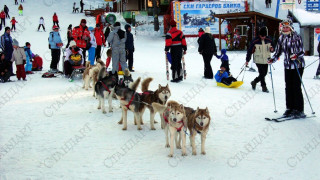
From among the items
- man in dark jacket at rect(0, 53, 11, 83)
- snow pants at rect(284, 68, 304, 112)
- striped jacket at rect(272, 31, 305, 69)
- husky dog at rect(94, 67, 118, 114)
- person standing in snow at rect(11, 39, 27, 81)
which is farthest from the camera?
man in dark jacket at rect(0, 53, 11, 83)

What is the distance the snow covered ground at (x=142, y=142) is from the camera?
3.95 metres

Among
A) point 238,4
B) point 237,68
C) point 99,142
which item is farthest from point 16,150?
point 238,4

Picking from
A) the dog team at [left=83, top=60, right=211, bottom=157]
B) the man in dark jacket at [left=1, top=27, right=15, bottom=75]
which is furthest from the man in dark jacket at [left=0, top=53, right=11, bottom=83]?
the dog team at [left=83, top=60, right=211, bottom=157]

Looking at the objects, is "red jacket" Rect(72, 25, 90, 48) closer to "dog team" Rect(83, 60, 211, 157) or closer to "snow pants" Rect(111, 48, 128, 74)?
"snow pants" Rect(111, 48, 128, 74)

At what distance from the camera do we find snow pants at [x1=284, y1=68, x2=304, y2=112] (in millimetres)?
6184

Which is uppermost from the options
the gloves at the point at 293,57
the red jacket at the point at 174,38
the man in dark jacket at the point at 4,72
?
the red jacket at the point at 174,38

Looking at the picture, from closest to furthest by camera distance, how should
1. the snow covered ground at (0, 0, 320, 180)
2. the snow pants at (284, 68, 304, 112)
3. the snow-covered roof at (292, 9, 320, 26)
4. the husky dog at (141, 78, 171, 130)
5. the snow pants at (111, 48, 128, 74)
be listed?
1. the snow covered ground at (0, 0, 320, 180)
2. the husky dog at (141, 78, 171, 130)
3. the snow pants at (284, 68, 304, 112)
4. the snow pants at (111, 48, 128, 74)
5. the snow-covered roof at (292, 9, 320, 26)

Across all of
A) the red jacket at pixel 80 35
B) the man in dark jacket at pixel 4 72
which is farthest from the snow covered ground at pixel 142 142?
the red jacket at pixel 80 35

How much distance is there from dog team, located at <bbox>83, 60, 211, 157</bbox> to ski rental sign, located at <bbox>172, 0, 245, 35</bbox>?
1886 centimetres

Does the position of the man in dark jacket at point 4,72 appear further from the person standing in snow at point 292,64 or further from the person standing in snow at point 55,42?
the person standing in snow at point 292,64

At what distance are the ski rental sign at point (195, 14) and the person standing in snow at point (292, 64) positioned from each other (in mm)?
20559

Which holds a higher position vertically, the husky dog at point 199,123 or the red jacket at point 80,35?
the red jacket at point 80,35

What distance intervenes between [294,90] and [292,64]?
49cm

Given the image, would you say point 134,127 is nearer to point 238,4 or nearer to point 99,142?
point 99,142
